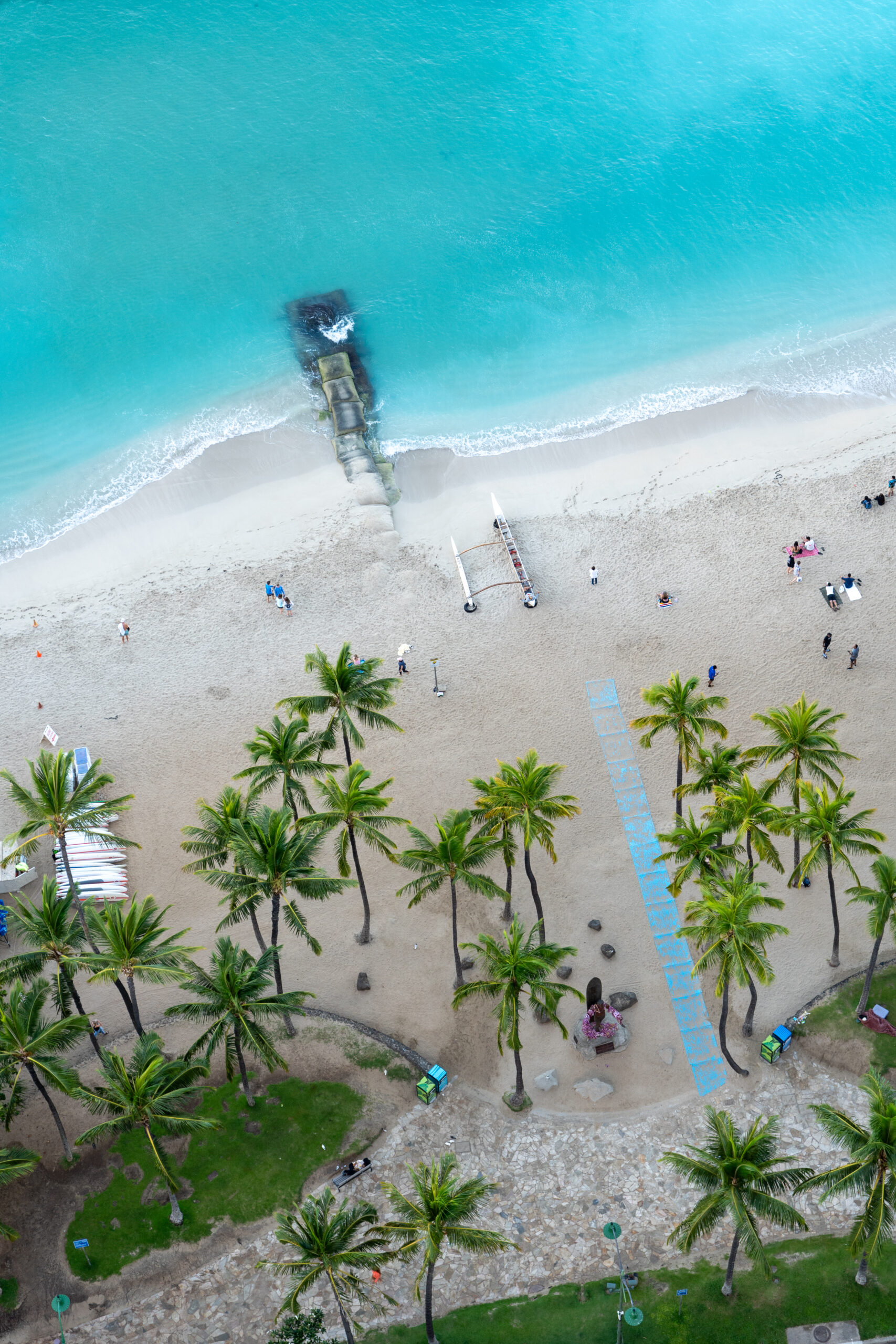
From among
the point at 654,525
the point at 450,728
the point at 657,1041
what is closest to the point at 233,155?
the point at 654,525

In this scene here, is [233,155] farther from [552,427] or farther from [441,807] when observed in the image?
[441,807]

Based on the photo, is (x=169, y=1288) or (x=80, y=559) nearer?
(x=169, y=1288)

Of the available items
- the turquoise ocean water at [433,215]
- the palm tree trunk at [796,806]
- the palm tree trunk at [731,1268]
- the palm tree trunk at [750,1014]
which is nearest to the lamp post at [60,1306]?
the palm tree trunk at [731,1268]

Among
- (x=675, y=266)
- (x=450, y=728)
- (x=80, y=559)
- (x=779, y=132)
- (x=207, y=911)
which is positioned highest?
(x=779, y=132)

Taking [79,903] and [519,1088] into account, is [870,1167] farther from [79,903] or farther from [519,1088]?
[79,903]

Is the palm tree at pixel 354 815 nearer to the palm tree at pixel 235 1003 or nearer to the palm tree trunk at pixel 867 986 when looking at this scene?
the palm tree at pixel 235 1003


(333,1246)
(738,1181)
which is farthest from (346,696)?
(738,1181)

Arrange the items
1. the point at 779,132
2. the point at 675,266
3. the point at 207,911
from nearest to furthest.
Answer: the point at 207,911, the point at 675,266, the point at 779,132
